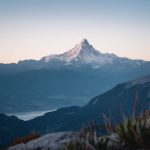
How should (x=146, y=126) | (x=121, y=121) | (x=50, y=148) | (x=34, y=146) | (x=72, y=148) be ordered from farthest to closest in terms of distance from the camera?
(x=34, y=146) < (x=50, y=148) < (x=121, y=121) < (x=146, y=126) < (x=72, y=148)

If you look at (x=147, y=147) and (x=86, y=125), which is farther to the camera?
(x=86, y=125)

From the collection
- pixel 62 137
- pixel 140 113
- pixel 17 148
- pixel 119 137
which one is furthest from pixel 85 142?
pixel 17 148

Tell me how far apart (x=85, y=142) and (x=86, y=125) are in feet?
3.48

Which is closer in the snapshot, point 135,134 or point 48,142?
point 135,134

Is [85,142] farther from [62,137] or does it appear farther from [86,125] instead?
[62,137]

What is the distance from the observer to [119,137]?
973 cm

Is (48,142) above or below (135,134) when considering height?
below

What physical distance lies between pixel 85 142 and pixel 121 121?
A: 1.41 meters

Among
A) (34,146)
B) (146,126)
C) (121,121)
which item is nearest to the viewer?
(146,126)

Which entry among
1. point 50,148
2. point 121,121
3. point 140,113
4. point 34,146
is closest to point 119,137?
point 121,121

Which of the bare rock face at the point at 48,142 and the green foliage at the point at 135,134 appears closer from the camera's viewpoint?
the green foliage at the point at 135,134

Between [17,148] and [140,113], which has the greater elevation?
[140,113]

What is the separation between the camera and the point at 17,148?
13156 mm

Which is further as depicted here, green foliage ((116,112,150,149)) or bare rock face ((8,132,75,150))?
bare rock face ((8,132,75,150))
